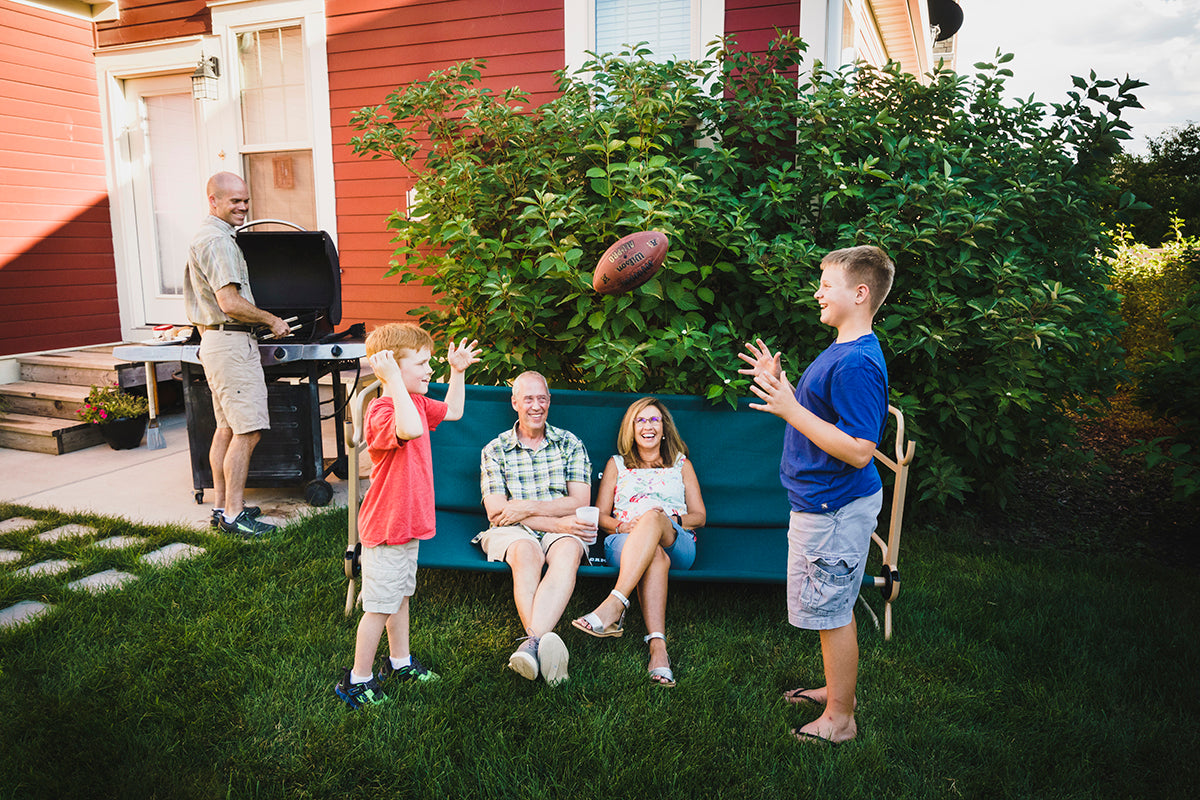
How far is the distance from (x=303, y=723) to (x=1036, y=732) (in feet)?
7.87

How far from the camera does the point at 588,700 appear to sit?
105 inches

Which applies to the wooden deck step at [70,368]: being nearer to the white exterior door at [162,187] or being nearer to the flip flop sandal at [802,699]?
the white exterior door at [162,187]

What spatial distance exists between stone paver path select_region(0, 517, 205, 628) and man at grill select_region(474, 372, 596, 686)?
1.71 meters

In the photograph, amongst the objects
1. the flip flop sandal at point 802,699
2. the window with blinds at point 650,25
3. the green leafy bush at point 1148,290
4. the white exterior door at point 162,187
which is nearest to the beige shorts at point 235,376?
the flip flop sandal at point 802,699

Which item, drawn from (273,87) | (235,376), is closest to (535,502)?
(235,376)

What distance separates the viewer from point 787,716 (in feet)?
8.50

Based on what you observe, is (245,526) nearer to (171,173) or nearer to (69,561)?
(69,561)

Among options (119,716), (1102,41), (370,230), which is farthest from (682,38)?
(1102,41)

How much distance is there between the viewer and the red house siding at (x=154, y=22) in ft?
22.9

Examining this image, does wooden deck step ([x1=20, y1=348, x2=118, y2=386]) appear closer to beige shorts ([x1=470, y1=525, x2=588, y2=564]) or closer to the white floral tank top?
beige shorts ([x1=470, y1=525, x2=588, y2=564])

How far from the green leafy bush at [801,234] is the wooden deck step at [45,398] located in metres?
3.45

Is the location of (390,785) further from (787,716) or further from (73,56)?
(73,56)

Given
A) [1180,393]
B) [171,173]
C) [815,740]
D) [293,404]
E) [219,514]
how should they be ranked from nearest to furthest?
[815,740] → [1180,393] → [219,514] → [293,404] → [171,173]

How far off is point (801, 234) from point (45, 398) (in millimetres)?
6127
